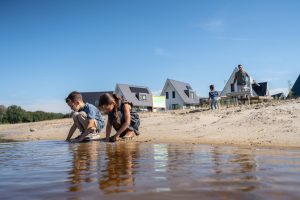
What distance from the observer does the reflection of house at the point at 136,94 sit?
4182 cm

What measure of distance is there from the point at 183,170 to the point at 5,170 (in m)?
1.54

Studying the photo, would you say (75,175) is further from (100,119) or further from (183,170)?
(100,119)

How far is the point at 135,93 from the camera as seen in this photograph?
1736 inches

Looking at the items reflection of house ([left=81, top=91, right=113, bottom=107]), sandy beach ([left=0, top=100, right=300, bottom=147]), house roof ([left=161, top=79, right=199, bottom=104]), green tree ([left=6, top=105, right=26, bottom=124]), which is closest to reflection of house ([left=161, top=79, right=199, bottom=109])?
house roof ([left=161, top=79, right=199, bottom=104])

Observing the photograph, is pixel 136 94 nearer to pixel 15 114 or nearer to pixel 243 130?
pixel 15 114

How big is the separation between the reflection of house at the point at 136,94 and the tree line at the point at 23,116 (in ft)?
34.2

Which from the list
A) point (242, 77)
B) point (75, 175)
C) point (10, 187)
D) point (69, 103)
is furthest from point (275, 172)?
point (242, 77)

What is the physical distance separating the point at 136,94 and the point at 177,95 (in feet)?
17.7

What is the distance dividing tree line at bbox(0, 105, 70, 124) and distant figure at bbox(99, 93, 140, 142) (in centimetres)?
2613

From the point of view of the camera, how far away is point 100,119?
727 cm

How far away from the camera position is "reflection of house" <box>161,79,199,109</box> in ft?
141

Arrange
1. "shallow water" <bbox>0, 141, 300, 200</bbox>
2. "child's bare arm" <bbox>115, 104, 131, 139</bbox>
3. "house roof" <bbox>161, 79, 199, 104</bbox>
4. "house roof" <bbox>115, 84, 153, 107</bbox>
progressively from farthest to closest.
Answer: "house roof" <bbox>161, 79, 199, 104</bbox> → "house roof" <bbox>115, 84, 153, 107</bbox> → "child's bare arm" <bbox>115, 104, 131, 139</bbox> → "shallow water" <bbox>0, 141, 300, 200</bbox>

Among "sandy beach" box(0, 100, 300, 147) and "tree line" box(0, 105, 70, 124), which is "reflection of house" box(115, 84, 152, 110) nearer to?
"tree line" box(0, 105, 70, 124)

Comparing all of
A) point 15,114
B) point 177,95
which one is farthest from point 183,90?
point 15,114
